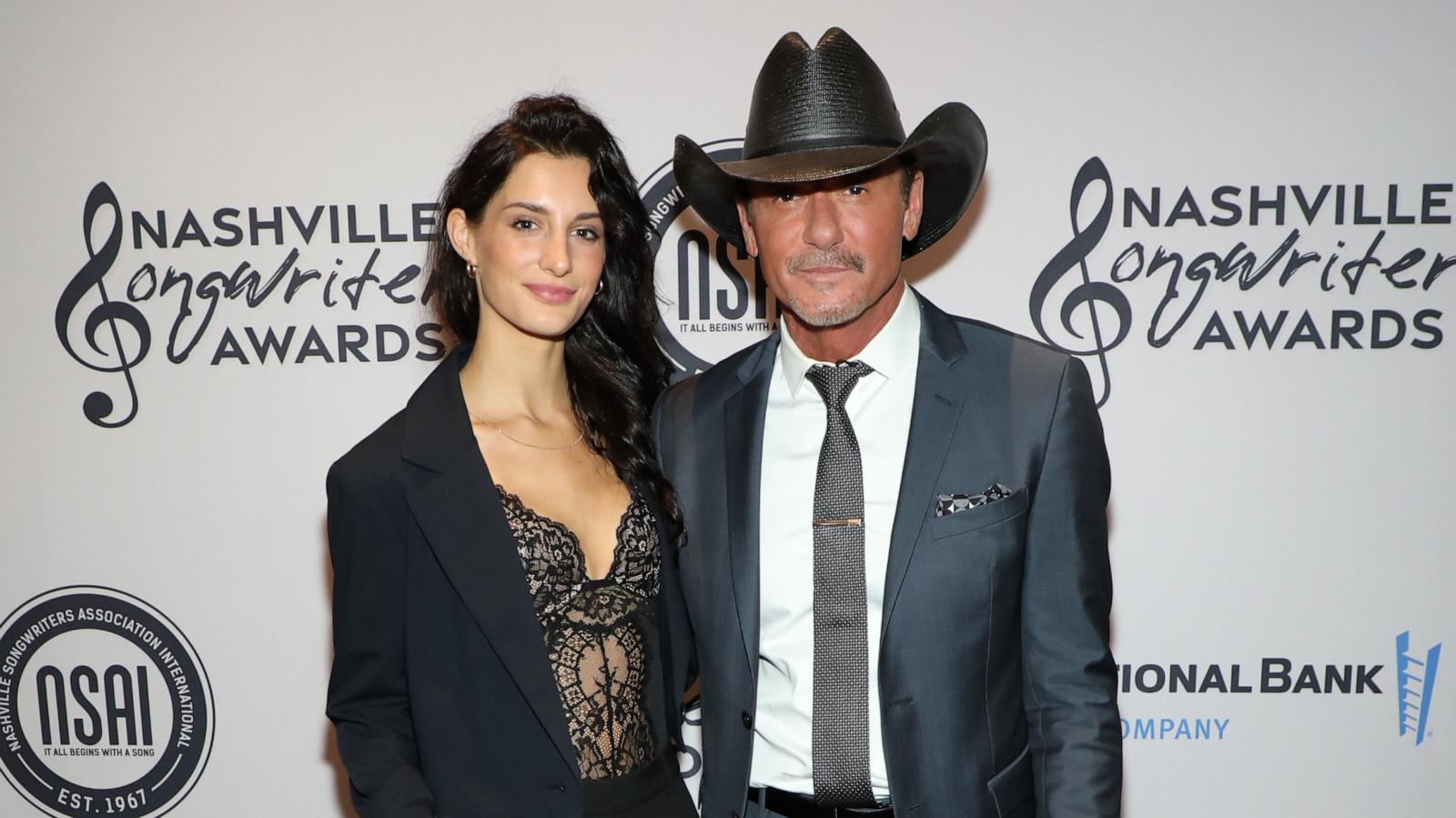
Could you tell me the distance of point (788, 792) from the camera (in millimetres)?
1793

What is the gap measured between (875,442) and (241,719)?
2159 mm

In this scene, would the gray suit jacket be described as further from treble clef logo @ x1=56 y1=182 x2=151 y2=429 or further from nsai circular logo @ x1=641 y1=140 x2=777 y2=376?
treble clef logo @ x1=56 y1=182 x2=151 y2=429

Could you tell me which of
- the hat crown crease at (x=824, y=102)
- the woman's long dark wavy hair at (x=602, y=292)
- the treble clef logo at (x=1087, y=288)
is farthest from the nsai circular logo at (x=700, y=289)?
the hat crown crease at (x=824, y=102)

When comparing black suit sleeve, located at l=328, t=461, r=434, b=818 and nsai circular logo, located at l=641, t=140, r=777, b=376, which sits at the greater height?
→ nsai circular logo, located at l=641, t=140, r=777, b=376

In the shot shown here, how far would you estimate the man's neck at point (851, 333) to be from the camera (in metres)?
1.87

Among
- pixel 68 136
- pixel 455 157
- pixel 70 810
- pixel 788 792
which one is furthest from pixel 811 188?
pixel 70 810

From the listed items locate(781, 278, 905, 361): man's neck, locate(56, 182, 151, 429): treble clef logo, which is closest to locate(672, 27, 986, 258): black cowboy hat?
locate(781, 278, 905, 361): man's neck

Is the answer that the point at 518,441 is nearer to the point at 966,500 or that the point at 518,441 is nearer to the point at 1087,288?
the point at 966,500

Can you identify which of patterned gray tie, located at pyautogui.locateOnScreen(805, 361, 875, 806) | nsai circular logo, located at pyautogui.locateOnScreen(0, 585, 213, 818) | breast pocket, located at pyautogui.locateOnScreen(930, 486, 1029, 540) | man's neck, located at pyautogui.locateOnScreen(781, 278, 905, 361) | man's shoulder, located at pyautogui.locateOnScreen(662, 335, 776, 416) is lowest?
nsai circular logo, located at pyautogui.locateOnScreen(0, 585, 213, 818)

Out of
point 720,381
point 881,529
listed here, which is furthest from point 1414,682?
point 720,381

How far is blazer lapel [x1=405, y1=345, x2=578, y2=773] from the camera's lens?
5.60 feet

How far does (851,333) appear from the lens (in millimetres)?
1870

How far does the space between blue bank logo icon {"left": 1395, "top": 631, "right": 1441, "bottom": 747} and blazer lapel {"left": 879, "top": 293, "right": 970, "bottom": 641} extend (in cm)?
185

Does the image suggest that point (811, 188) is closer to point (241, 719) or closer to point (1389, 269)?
point (1389, 269)
